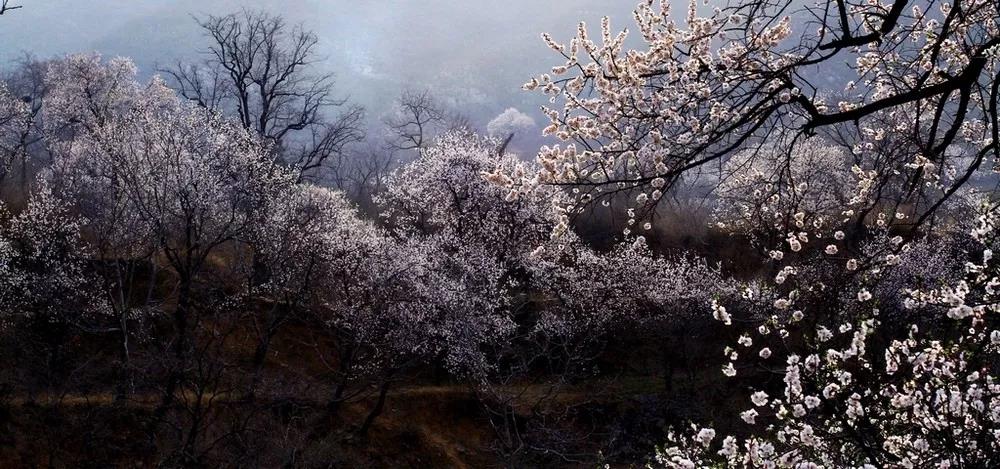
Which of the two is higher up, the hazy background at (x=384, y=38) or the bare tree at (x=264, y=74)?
the hazy background at (x=384, y=38)

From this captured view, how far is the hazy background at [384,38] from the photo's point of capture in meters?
119

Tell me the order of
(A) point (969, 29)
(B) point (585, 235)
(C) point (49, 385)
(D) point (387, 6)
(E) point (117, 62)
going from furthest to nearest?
(D) point (387, 6) < (E) point (117, 62) < (B) point (585, 235) < (C) point (49, 385) < (A) point (969, 29)

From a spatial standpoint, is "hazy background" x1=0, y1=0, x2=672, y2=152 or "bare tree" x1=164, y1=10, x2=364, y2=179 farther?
"hazy background" x1=0, y1=0, x2=672, y2=152

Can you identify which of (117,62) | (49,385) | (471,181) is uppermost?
(117,62)

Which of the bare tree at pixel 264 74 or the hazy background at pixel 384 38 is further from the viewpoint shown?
the hazy background at pixel 384 38

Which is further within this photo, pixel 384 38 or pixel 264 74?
pixel 384 38

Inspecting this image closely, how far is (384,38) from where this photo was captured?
14938 cm

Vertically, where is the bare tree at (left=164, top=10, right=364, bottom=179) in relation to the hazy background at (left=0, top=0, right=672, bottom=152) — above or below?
below

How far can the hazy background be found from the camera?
119 m

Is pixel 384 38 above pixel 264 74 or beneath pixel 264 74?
above

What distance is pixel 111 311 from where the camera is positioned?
65.2 ft

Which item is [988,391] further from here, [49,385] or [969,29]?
[49,385]

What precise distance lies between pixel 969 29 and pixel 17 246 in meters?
25.0

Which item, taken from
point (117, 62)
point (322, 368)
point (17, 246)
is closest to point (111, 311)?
point (17, 246)
